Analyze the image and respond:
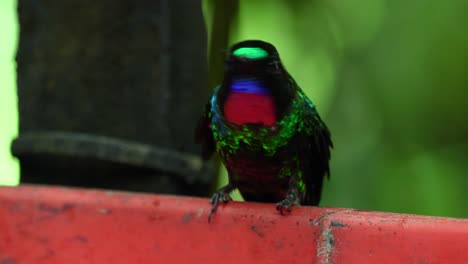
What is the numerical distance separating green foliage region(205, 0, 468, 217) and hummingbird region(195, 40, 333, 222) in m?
1.07

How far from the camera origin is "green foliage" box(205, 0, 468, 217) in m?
3.32

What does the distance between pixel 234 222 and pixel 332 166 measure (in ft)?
6.03

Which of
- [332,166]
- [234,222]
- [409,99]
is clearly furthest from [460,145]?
[234,222]

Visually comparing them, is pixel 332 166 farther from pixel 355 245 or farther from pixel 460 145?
pixel 355 245

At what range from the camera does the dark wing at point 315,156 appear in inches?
Answer: 86.6

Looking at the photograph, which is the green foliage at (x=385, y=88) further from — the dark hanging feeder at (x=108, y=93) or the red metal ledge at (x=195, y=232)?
the red metal ledge at (x=195, y=232)

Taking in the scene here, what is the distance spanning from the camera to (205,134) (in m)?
2.29

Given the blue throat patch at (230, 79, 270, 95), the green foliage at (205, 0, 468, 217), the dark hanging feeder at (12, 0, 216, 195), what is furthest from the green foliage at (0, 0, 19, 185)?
the blue throat patch at (230, 79, 270, 95)

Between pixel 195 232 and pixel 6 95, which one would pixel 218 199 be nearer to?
pixel 195 232

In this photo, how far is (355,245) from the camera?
158 cm

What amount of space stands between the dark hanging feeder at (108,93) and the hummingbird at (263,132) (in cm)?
15

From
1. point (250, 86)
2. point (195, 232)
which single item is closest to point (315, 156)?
point (250, 86)

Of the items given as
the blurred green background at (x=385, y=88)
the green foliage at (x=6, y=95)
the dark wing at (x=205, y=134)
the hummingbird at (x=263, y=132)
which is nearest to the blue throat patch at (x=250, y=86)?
the hummingbird at (x=263, y=132)

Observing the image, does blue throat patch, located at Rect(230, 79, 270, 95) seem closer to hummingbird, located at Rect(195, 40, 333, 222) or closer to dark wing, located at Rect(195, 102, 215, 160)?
hummingbird, located at Rect(195, 40, 333, 222)
